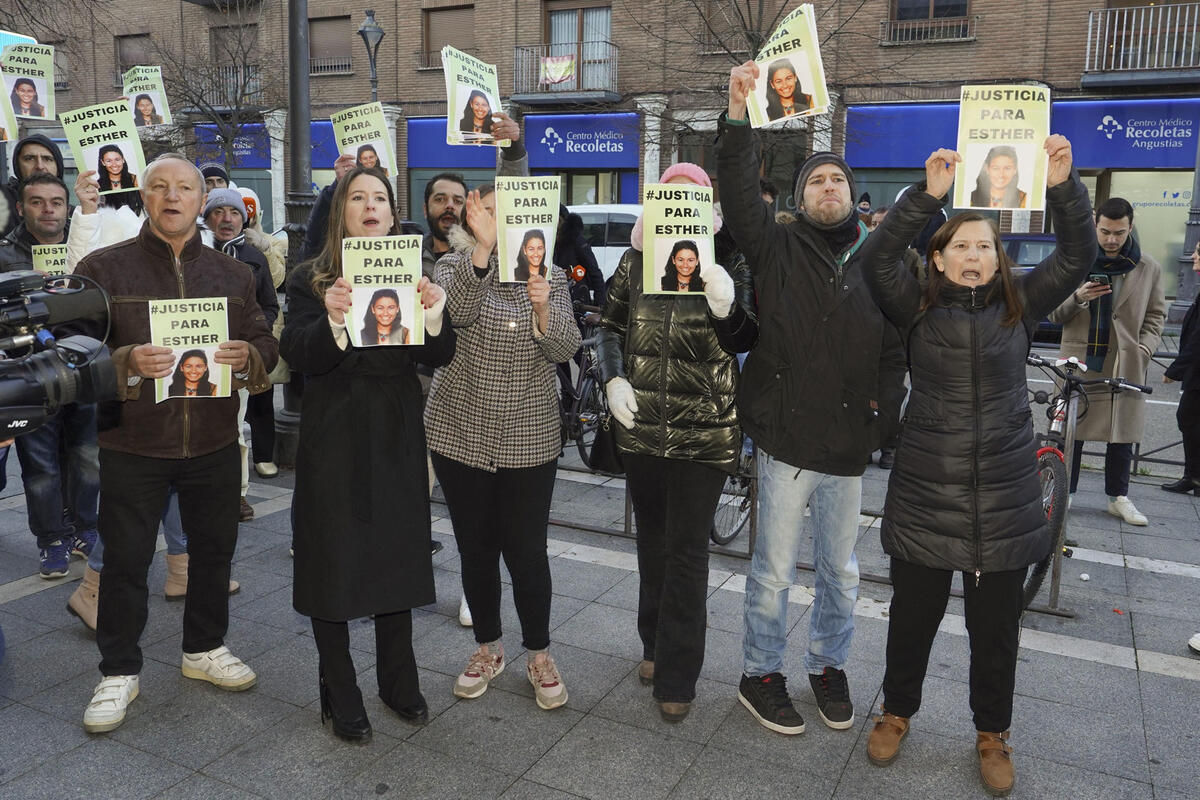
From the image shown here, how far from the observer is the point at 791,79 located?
10.4ft

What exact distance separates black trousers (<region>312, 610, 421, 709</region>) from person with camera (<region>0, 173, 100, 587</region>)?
6.94 ft

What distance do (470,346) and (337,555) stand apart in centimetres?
88

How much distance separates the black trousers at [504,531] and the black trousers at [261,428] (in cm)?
375

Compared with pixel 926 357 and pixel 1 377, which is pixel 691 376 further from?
pixel 1 377

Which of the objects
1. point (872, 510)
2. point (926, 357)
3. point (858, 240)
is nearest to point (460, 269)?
point (858, 240)

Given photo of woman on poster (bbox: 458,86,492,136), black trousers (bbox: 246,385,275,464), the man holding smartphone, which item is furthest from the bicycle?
black trousers (bbox: 246,385,275,464)

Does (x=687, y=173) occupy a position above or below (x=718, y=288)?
above

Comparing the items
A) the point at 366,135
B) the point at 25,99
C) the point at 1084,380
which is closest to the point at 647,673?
the point at 1084,380

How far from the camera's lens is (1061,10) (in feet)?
62.5

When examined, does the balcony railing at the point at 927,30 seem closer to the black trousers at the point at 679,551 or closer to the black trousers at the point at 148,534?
the black trousers at the point at 679,551

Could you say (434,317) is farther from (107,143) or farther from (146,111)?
(146,111)

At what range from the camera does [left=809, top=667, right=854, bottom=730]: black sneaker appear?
353 cm

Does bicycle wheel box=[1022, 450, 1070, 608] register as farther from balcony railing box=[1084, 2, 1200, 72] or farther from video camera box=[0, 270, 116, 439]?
balcony railing box=[1084, 2, 1200, 72]

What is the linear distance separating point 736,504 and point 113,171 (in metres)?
3.73
